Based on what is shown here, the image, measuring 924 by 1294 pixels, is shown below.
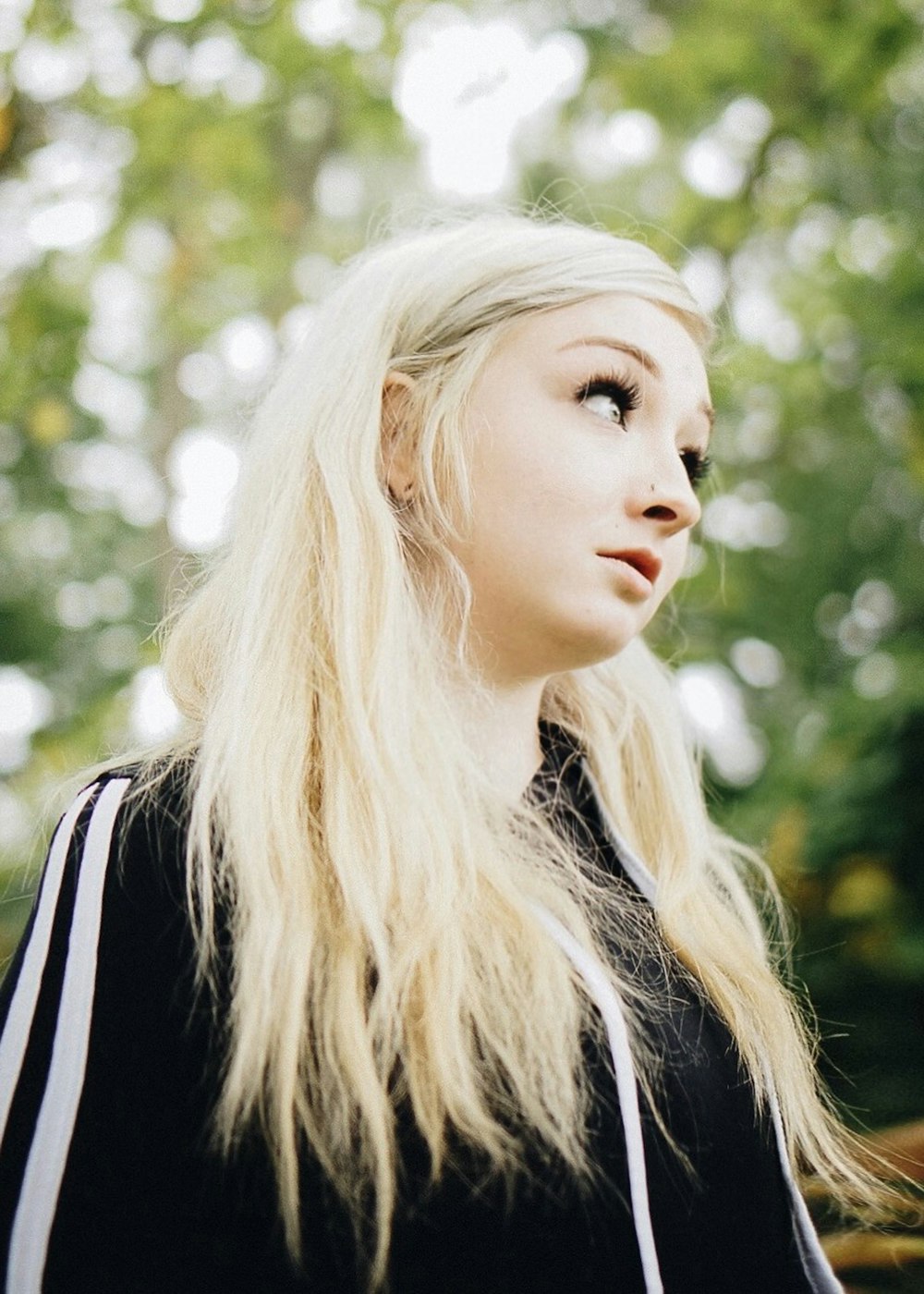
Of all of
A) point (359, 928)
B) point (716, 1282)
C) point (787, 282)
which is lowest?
point (716, 1282)

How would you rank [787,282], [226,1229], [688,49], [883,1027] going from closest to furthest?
[226,1229] → [688,49] → [883,1027] → [787,282]

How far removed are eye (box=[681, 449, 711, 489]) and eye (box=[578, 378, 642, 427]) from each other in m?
0.19

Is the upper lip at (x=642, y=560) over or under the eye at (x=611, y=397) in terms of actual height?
under

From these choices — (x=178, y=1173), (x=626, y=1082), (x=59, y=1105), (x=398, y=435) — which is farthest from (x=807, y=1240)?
(x=398, y=435)

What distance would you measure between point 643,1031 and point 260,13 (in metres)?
3.67

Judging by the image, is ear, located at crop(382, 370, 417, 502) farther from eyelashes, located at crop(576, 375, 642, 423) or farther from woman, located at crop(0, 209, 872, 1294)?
eyelashes, located at crop(576, 375, 642, 423)

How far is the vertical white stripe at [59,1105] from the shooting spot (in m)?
1.04

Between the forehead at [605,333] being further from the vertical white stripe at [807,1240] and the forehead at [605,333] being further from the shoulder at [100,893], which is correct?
the vertical white stripe at [807,1240]

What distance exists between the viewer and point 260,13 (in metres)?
3.67

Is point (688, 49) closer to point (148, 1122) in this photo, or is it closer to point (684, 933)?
point (684, 933)

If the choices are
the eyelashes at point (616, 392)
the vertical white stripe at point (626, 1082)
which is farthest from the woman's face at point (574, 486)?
the vertical white stripe at point (626, 1082)

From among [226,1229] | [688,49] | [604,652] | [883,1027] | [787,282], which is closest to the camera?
[226,1229]

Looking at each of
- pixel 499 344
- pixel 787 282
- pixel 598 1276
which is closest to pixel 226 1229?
pixel 598 1276

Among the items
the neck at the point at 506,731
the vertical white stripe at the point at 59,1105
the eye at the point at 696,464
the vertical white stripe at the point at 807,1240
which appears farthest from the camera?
the eye at the point at 696,464
